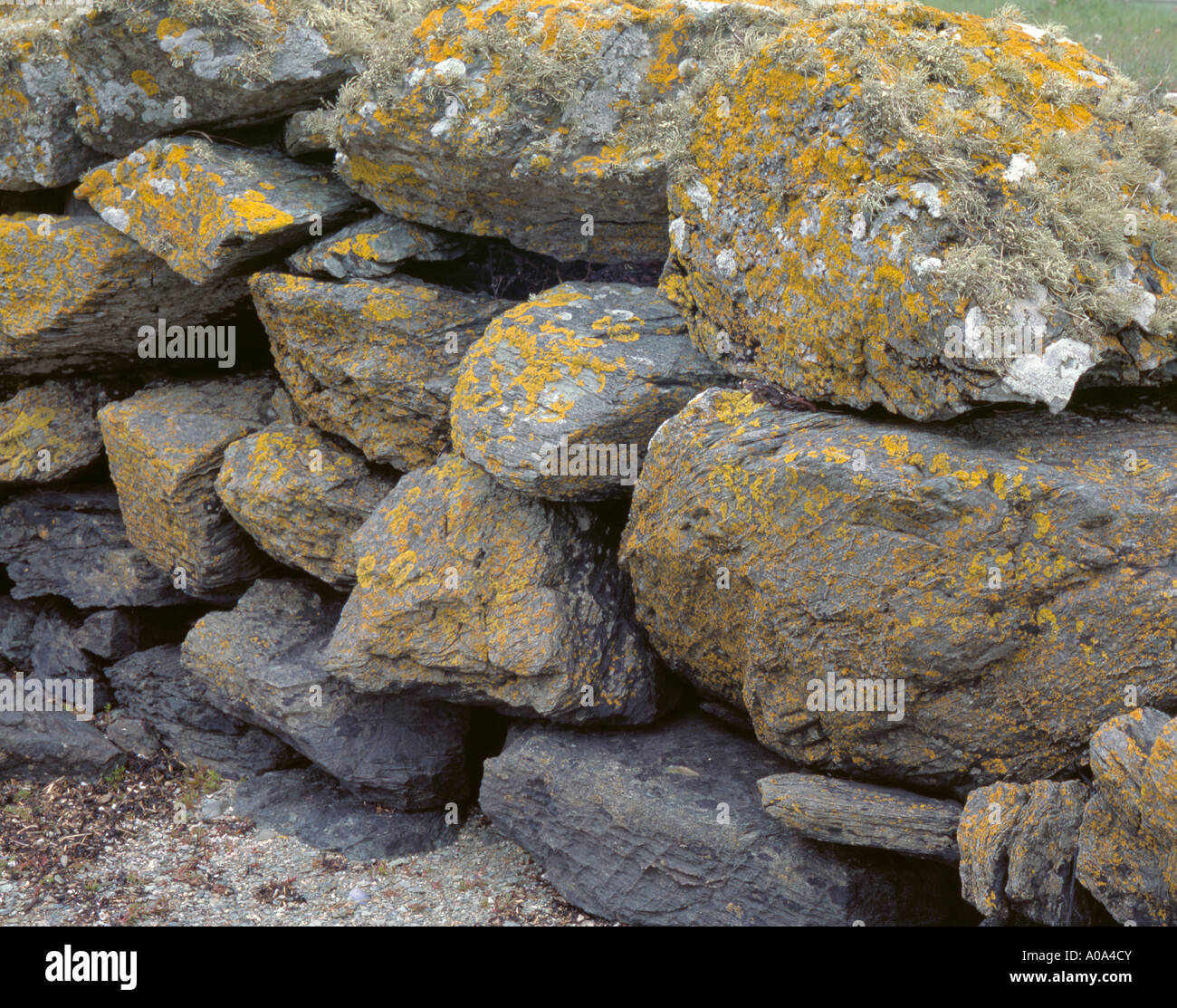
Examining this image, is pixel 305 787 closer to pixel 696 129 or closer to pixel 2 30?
pixel 696 129

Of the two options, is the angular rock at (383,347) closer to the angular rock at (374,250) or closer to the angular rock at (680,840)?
the angular rock at (374,250)

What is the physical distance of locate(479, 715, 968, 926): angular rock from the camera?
8609 mm

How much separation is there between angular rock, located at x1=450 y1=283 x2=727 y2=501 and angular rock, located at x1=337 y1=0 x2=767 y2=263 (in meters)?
1.43

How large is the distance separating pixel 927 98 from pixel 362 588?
702cm

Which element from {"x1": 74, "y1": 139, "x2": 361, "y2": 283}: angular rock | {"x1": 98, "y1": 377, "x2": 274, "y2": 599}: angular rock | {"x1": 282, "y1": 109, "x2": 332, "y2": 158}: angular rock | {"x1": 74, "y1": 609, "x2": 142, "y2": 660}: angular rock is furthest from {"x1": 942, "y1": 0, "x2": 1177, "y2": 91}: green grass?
{"x1": 74, "y1": 609, "x2": 142, "y2": 660}: angular rock

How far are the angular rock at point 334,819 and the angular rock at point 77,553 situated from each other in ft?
11.1

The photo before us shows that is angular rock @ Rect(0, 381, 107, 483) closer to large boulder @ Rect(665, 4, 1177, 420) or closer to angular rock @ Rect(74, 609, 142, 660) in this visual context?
angular rock @ Rect(74, 609, 142, 660)

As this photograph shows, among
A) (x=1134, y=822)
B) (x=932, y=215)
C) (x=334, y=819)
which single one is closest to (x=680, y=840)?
(x=1134, y=822)

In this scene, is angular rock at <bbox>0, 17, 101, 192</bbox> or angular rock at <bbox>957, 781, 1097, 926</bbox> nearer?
angular rock at <bbox>957, 781, 1097, 926</bbox>

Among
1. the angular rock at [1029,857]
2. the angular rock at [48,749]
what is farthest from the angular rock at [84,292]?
the angular rock at [1029,857]

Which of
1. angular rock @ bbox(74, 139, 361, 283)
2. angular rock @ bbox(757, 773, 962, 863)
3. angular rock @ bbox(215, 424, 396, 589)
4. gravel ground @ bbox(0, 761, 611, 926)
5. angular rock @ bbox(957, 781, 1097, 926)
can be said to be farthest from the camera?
angular rock @ bbox(215, 424, 396, 589)

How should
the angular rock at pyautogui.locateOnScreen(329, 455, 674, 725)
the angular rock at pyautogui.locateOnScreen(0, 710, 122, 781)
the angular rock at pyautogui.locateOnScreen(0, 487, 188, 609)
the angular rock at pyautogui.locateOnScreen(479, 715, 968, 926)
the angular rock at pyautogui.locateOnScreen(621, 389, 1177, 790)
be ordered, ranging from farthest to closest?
the angular rock at pyautogui.locateOnScreen(0, 487, 188, 609) → the angular rock at pyautogui.locateOnScreen(0, 710, 122, 781) → the angular rock at pyautogui.locateOnScreen(329, 455, 674, 725) → the angular rock at pyautogui.locateOnScreen(479, 715, 968, 926) → the angular rock at pyautogui.locateOnScreen(621, 389, 1177, 790)

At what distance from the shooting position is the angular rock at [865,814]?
7.92 metres

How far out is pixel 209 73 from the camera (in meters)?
11.6
